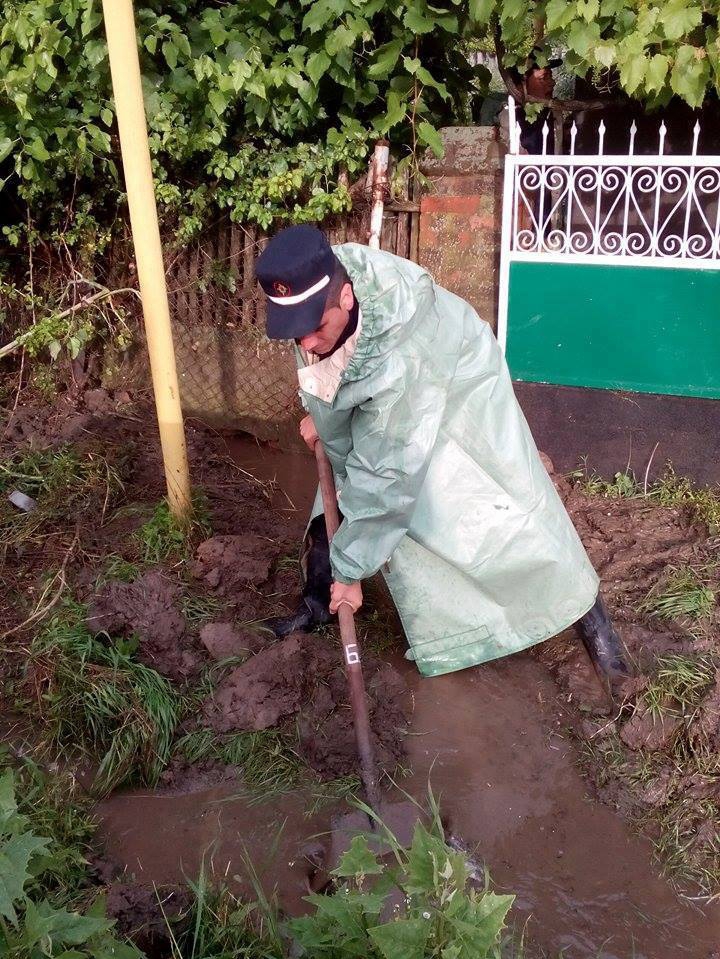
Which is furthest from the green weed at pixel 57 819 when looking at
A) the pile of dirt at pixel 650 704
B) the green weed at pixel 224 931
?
the pile of dirt at pixel 650 704

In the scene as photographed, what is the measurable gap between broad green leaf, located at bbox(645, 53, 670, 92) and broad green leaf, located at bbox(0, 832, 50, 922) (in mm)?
3669

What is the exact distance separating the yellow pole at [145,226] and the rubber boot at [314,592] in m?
0.66

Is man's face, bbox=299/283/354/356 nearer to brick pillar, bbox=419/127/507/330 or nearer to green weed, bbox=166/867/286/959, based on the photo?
green weed, bbox=166/867/286/959

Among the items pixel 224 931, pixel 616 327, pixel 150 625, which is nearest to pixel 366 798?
pixel 224 931

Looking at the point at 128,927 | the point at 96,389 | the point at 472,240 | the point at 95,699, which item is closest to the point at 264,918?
the point at 128,927

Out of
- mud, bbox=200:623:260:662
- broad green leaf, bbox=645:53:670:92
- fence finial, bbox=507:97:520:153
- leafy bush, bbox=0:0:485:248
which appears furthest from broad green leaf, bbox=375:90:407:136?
mud, bbox=200:623:260:662

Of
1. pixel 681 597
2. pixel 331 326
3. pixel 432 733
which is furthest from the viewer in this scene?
pixel 681 597

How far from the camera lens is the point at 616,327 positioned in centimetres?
416

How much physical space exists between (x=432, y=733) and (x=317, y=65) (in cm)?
320

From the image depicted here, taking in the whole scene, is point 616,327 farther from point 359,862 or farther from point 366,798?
point 359,862

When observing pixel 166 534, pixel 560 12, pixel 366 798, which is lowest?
pixel 366 798

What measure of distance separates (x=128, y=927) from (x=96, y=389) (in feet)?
12.1

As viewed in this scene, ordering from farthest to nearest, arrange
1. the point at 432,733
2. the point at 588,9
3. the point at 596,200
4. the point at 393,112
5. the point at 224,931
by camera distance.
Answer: the point at 393,112 < the point at 596,200 < the point at 588,9 < the point at 432,733 < the point at 224,931

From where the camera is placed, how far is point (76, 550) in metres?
3.73
